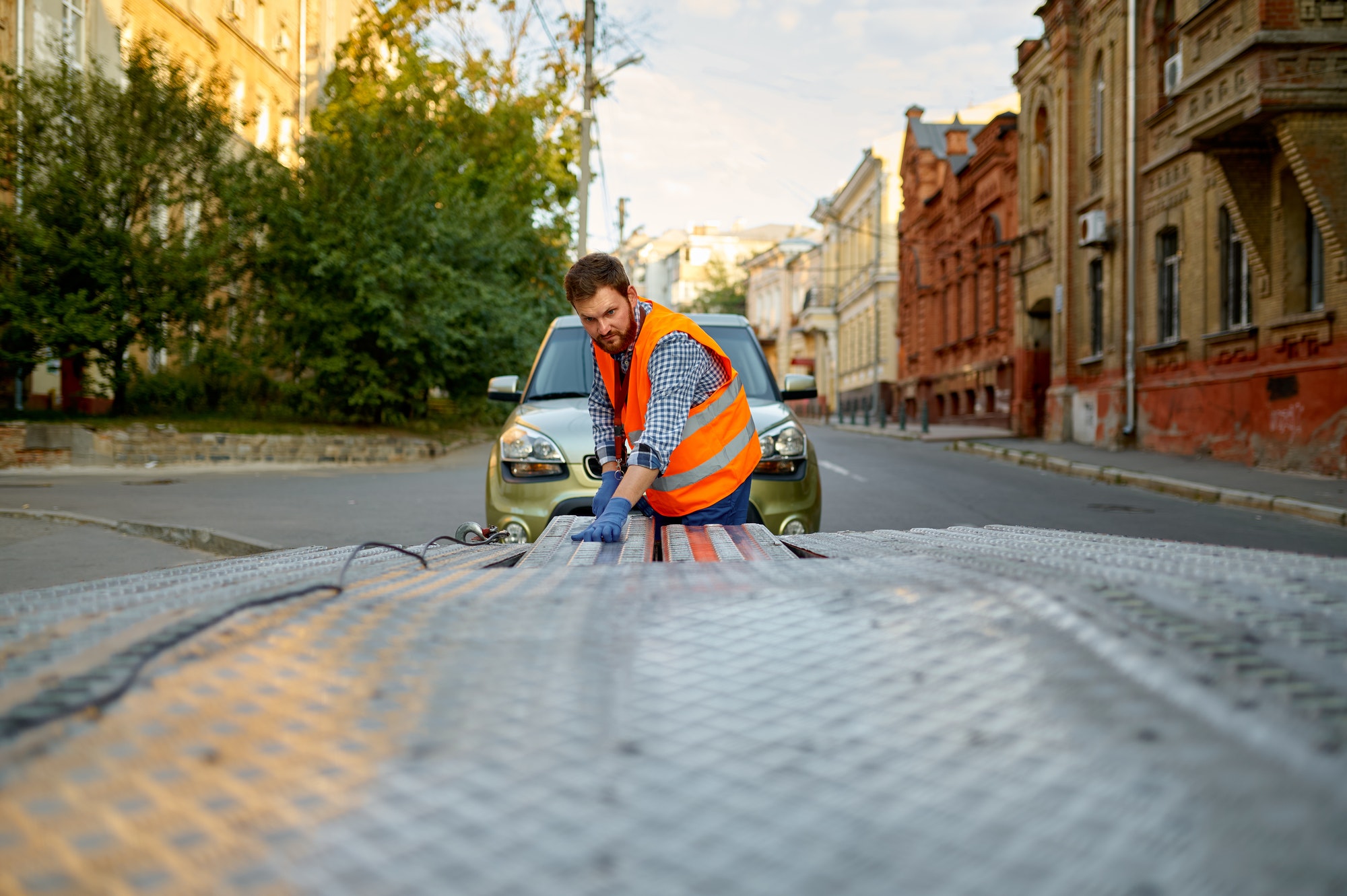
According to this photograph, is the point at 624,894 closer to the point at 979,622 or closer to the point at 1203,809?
the point at 1203,809

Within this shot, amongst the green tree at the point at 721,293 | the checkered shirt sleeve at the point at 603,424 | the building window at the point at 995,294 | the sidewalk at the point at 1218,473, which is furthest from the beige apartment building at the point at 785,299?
the checkered shirt sleeve at the point at 603,424

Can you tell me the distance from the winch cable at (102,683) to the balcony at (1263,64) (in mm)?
15400

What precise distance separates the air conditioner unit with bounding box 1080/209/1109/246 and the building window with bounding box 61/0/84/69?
69.0ft

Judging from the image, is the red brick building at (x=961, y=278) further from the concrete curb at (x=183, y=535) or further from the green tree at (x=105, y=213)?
the concrete curb at (x=183, y=535)

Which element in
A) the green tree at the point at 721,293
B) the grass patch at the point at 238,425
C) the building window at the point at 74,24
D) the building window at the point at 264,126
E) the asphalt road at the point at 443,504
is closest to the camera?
the asphalt road at the point at 443,504

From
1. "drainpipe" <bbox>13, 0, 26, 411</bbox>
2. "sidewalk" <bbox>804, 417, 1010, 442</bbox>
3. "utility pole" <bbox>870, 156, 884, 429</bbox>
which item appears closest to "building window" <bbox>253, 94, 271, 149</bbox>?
"drainpipe" <bbox>13, 0, 26, 411</bbox>

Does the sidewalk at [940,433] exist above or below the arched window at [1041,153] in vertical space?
below

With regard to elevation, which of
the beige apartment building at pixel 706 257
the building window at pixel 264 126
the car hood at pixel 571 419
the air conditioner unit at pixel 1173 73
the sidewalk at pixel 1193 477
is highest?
the beige apartment building at pixel 706 257

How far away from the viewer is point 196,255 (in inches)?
679

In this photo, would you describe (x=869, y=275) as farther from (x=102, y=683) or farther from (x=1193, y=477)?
(x=102, y=683)

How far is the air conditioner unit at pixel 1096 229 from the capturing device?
810 inches

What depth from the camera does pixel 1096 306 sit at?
22438 millimetres

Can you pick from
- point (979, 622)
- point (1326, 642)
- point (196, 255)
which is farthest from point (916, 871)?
point (196, 255)

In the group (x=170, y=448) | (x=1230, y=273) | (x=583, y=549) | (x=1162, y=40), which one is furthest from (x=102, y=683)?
(x=1162, y=40)
